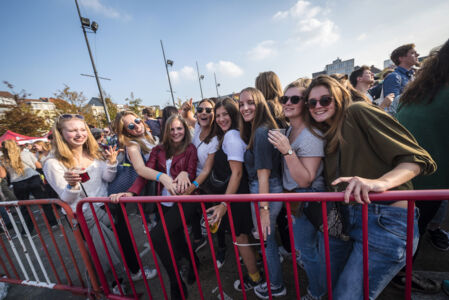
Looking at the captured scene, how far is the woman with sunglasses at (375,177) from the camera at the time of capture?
1111 millimetres

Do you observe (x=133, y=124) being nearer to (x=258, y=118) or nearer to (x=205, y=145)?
(x=205, y=145)

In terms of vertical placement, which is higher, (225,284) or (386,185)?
(386,185)

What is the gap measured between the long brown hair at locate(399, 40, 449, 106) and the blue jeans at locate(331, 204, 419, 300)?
3.60ft

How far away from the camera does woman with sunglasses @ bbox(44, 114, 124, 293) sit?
220 cm

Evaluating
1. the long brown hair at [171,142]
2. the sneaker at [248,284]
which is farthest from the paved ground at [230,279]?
the long brown hair at [171,142]

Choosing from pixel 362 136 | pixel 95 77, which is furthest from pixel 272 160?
pixel 95 77

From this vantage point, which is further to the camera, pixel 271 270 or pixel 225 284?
pixel 225 284

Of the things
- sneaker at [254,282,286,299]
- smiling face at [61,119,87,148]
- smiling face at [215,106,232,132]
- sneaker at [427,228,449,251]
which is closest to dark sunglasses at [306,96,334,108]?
smiling face at [215,106,232,132]

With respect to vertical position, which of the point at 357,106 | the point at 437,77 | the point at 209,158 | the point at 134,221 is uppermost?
the point at 437,77

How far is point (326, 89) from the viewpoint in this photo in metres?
1.57

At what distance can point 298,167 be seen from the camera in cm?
157

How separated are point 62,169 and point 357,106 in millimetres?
3172

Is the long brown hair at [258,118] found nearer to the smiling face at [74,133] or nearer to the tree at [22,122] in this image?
the smiling face at [74,133]

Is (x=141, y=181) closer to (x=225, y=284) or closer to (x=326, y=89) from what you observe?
(x=225, y=284)
